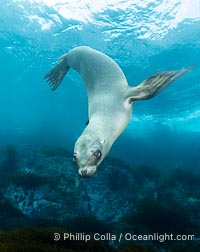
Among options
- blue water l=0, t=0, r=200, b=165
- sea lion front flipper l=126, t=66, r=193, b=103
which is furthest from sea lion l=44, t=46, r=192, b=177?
blue water l=0, t=0, r=200, b=165

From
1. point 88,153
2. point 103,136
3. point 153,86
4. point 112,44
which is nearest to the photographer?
point 88,153

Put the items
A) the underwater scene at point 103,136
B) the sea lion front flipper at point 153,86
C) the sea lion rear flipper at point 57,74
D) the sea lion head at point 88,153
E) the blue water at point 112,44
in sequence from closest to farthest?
the sea lion head at point 88,153 → the sea lion front flipper at point 153,86 → the underwater scene at point 103,136 → the sea lion rear flipper at point 57,74 → the blue water at point 112,44

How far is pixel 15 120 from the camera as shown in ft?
169

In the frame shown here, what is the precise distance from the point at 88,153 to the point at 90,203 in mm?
7968

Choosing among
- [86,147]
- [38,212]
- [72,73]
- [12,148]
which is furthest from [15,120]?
[86,147]

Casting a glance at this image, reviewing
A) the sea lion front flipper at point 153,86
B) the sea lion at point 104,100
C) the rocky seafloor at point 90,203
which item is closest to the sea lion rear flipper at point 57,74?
the sea lion at point 104,100

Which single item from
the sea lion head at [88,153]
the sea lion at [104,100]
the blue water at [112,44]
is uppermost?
the blue water at [112,44]

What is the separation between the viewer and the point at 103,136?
2629mm

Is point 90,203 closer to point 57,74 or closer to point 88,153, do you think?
point 57,74

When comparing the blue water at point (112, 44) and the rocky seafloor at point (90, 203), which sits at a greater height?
the blue water at point (112, 44)

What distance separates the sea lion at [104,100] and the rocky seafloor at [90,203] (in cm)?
155

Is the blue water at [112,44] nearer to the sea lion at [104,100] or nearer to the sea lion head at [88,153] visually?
the sea lion at [104,100]

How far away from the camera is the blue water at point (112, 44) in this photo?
633 inches

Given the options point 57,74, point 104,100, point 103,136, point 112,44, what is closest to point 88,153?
point 103,136
